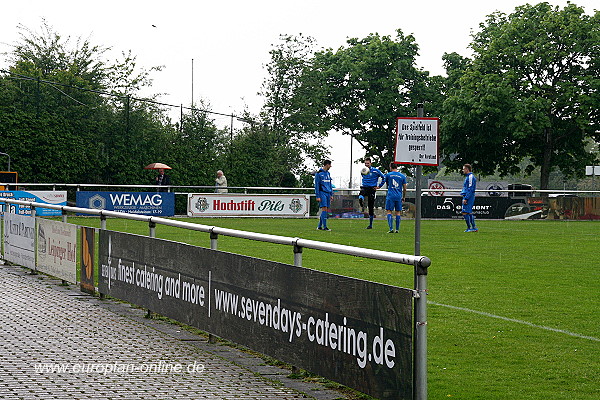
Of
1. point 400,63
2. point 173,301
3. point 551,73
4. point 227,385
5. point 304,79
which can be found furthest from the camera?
point 400,63

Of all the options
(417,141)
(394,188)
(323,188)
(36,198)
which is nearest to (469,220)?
(394,188)

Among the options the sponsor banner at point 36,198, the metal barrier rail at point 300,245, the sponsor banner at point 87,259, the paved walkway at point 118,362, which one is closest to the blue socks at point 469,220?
the sponsor banner at point 36,198

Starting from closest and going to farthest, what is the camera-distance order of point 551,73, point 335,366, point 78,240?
point 335,366 → point 78,240 → point 551,73

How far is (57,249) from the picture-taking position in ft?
44.1

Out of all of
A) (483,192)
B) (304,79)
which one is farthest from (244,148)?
(483,192)

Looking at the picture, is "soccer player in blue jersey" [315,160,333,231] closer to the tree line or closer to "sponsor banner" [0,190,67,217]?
"sponsor banner" [0,190,67,217]

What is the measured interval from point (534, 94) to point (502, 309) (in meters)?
48.6

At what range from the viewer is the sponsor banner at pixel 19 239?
1465cm

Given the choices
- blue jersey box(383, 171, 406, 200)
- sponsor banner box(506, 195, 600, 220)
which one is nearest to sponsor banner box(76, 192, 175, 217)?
blue jersey box(383, 171, 406, 200)

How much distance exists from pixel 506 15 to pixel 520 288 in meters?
52.9

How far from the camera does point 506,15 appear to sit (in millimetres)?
A: 63125

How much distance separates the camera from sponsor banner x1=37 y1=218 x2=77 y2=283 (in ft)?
41.9

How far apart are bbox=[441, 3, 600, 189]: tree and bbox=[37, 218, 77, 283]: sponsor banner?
4494 centimetres

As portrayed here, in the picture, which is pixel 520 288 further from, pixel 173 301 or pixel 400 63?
pixel 400 63
